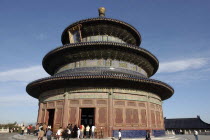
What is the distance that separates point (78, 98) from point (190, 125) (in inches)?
1731

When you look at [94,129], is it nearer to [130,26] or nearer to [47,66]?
[47,66]

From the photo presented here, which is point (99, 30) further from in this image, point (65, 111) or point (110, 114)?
point (110, 114)

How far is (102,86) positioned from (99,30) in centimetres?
983

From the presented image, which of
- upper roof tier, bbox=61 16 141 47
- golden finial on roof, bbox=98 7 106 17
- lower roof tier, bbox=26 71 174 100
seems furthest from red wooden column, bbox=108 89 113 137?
golden finial on roof, bbox=98 7 106 17

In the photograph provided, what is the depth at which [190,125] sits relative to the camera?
5150cm

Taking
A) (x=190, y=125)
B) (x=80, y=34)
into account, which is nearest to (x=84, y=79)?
(x=80, y=34)

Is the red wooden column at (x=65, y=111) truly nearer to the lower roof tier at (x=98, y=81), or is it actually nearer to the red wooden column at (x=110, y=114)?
the lower roof tier at (x=98, y=81)

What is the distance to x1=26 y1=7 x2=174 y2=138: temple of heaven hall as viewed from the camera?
18.2 metres

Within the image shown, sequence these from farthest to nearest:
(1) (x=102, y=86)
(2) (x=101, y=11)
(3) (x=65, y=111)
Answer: (2) (x=101, y=11), (1) (x=102, y=86), (3) (x=65, y=111)

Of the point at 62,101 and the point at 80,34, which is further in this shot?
the point at 80,34

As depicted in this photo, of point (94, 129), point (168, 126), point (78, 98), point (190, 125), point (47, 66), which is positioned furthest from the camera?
point (168, 126)

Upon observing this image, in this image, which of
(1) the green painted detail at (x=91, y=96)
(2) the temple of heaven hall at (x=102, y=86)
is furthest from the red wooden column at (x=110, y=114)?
(1) the green painted detail at (x=91, y=96)

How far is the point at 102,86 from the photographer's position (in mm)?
18797

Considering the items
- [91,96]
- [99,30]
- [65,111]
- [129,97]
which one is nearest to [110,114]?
[91,96]
